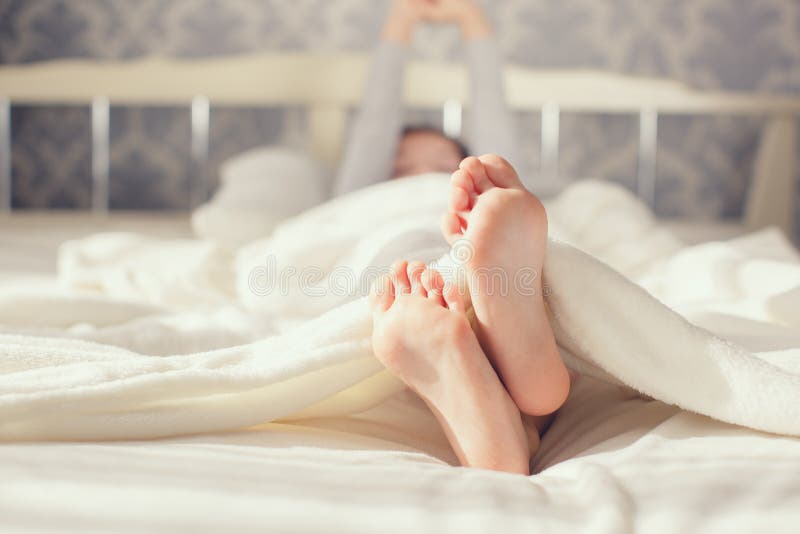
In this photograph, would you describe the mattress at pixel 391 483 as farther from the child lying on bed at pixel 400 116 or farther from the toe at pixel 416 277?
the child lying on bed at pixel 400 116

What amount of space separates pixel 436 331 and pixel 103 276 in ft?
2.72

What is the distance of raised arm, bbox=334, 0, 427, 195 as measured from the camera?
1.74m

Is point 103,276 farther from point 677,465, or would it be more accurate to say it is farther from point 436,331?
point 677,465

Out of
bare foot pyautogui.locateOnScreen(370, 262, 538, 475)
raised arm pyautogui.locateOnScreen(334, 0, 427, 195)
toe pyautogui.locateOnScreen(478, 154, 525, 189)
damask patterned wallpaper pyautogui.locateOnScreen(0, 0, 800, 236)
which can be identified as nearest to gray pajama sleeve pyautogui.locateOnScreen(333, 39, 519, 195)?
raised arm pyautogui.locateOnScreen(334, 0, 427, 195)

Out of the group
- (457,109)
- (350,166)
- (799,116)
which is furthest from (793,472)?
(799,116)

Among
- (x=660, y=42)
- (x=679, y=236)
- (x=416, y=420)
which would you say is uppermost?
(x=660, y=42)

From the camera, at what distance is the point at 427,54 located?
2.44 m

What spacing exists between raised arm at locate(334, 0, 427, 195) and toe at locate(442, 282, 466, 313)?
1096 mm

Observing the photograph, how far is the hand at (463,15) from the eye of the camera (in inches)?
71.5

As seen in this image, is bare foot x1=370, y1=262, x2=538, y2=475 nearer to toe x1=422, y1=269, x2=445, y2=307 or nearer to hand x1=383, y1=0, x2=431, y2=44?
toe x1=422, y1=269, x2=445, y2=307

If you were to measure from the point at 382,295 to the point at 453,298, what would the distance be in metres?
0.06

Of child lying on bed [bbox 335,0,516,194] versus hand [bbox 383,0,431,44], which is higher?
hand [bbox 383,0,431,44]

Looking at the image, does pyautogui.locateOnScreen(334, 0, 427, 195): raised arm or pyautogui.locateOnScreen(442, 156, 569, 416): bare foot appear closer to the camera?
pyautogui.locateOnScreen(442, 156, 569, 416): bare foot

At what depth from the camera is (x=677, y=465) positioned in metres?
0.52
